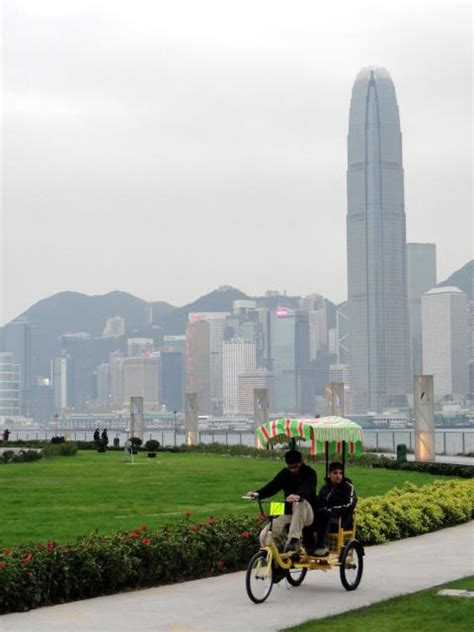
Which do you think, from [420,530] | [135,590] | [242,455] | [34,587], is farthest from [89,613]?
[242,455]

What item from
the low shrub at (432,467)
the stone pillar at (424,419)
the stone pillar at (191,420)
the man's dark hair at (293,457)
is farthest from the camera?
the stone pillar at (191,420)

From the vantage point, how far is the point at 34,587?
11664mm

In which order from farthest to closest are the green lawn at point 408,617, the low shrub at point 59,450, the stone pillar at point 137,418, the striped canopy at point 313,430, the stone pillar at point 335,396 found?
the stone pillar at point 137,418, the stone pillar at point 335,396, the low shrub at point 59,450, the striped canopy at point 313,430, the green lawn at point 408,617

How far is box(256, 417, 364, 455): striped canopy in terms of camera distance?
1341 centimetres

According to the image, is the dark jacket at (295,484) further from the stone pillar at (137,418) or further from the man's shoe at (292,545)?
the stone pillar at (137,418)

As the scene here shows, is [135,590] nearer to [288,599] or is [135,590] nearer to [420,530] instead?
[288,599]

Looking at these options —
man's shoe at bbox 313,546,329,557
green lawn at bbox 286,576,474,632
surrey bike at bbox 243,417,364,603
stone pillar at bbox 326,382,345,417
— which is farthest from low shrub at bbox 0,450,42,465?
green lawn at bbox 286,576,474,632

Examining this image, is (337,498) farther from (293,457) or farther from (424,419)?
(424,419)

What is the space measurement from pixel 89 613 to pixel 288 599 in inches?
84.2

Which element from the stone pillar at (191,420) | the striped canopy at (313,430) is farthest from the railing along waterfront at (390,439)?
the striped canopy at (313,430)

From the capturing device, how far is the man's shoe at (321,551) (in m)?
12.8

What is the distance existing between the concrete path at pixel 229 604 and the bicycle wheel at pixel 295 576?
98 millimetres

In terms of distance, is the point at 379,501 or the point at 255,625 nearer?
the point at 255,625

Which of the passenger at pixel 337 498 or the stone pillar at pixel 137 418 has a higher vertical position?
the stone pillar at pixel 137 418
